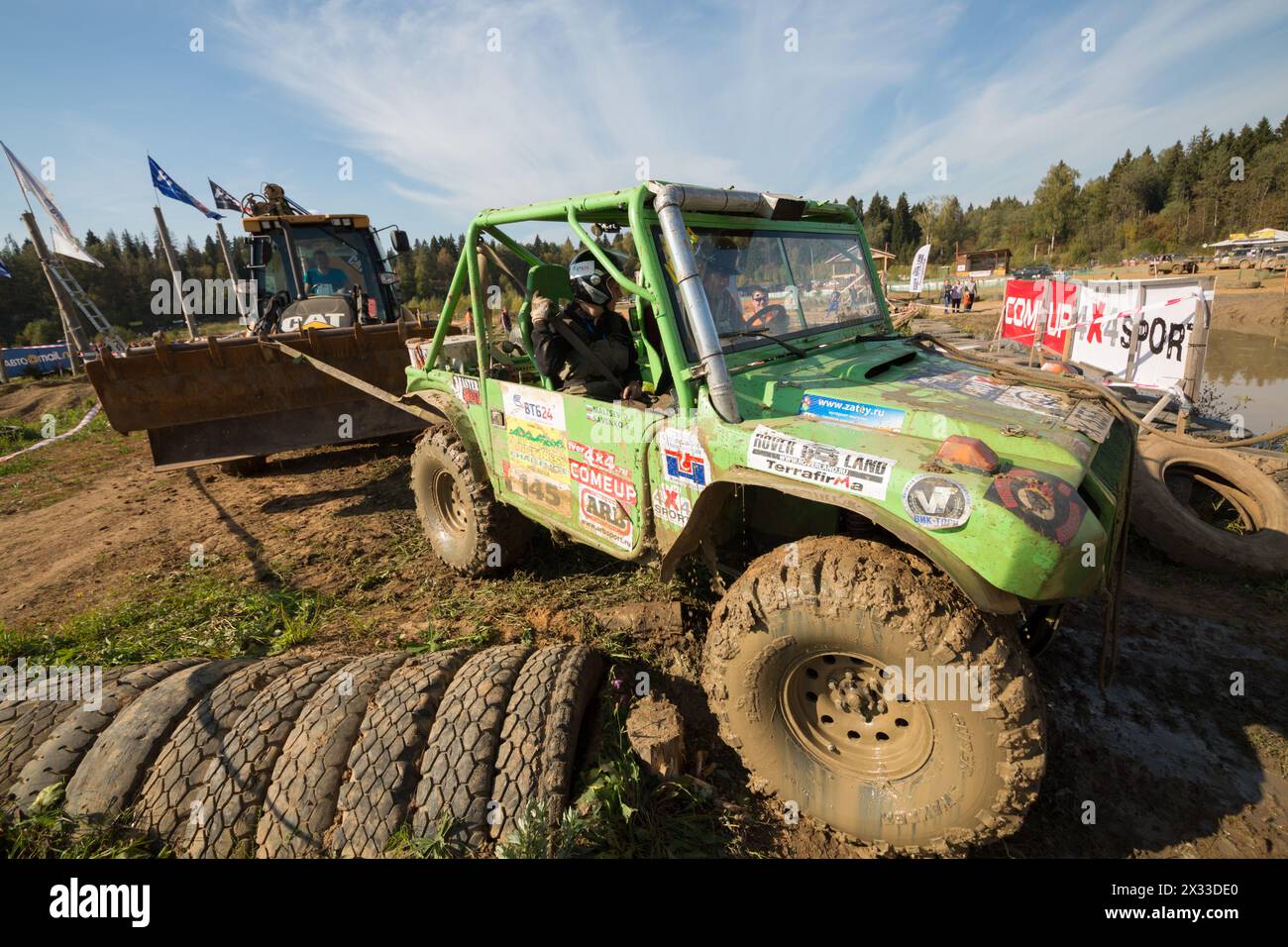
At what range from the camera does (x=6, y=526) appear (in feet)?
20.6

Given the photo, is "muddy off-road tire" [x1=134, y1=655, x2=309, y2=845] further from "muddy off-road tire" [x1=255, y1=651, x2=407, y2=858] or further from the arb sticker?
the arb sticker

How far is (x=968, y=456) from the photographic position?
1.98 metres

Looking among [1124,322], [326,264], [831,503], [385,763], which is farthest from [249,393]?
[1124,322]

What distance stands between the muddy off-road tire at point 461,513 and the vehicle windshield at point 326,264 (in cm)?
474

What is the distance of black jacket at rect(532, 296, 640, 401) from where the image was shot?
329 centimetres

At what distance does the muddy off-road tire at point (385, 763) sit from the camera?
2178 mm

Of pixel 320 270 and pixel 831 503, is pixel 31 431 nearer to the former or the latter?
pixel 320 270

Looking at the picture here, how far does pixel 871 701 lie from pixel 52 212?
1408 centimetres

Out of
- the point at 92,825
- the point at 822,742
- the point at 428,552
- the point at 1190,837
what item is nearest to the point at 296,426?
the point at 428,552

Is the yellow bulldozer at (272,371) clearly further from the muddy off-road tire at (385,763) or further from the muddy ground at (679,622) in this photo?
the muddy off-road tire at (385,763)

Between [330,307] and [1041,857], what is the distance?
870 cm

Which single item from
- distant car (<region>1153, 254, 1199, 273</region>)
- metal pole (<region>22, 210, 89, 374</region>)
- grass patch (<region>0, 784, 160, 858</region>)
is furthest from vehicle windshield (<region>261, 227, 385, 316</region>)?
distant car (<region>1153, 254, 1199, 273</region>)

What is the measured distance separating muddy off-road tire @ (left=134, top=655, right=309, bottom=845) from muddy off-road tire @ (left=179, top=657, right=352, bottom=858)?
0.14 ft
